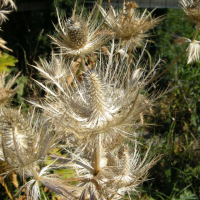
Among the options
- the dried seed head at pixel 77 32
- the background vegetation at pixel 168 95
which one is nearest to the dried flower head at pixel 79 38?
the dried seed head at pixel 77 32

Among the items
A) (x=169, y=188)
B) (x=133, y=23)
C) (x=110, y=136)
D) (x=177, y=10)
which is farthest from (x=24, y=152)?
(x=177, y=10)

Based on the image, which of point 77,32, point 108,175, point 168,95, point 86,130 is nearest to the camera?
point 86,130

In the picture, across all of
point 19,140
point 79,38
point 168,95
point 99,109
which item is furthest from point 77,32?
point 168,95

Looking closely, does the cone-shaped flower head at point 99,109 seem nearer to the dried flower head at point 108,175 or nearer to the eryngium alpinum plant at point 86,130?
the eryngium alpinum plant at point 86,130

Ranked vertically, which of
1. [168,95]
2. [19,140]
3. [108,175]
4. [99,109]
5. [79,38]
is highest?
[79,38]

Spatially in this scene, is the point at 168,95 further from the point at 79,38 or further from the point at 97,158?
the point at 97,158

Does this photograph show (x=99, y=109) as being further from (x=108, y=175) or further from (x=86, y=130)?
(x=108, y=175)

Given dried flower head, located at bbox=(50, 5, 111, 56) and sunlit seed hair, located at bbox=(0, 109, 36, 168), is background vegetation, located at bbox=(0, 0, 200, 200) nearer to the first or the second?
dried flower head, located at bbox=(50, 5, 111, 56)

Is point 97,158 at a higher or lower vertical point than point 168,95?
higher

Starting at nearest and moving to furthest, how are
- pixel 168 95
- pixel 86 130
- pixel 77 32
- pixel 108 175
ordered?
pixel 86 130, pixel 108 175, pixel 77 32, pixel 168 95

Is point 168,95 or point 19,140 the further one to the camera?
point 168,95

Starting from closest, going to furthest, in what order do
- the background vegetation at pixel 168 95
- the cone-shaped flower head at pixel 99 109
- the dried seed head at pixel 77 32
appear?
the cone-shaped flower head at pixel 99 109, the dried seed head at pixel 77 32, the background vegetation at pixel 168 95

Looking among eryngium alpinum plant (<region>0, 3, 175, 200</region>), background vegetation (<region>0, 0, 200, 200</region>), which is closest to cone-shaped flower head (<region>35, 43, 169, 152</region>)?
eryngium alpinum plant (<region>0, 3, 175, 200</region>)
